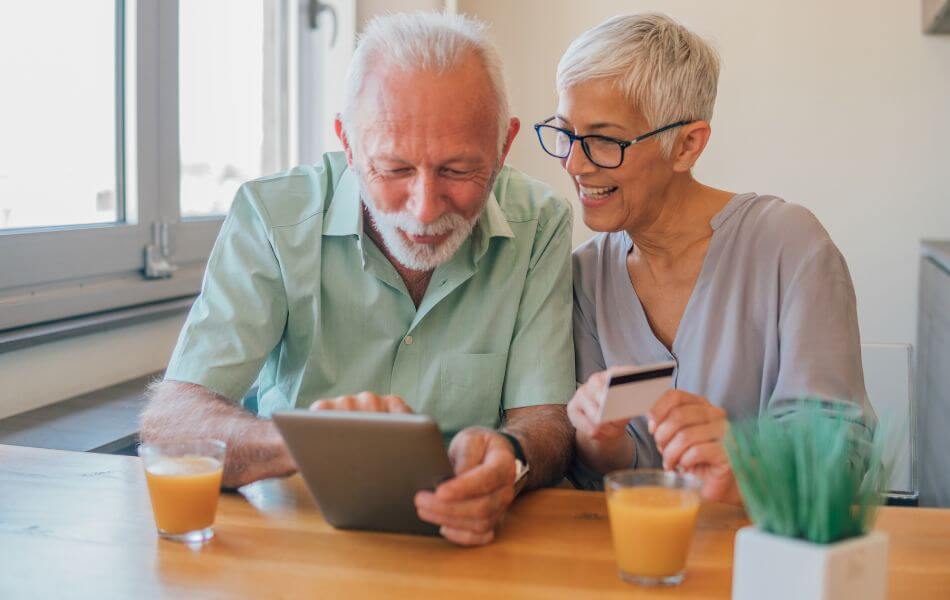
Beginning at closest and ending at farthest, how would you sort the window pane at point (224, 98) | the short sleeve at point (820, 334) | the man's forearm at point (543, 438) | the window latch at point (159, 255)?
the man's forearm at point (543, 438)
the short sleeve at point (820, 334)
the window latch at point (159, 255)
the window pane at point (224, 98)

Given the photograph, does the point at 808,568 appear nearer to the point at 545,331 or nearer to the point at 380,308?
the point at 545,331

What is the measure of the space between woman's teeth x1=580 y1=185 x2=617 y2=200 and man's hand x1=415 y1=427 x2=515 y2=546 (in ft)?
2.04

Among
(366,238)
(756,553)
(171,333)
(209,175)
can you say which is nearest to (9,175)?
(171,333)

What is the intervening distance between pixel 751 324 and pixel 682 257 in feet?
0.61

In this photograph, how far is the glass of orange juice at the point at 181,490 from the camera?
1.21 meters

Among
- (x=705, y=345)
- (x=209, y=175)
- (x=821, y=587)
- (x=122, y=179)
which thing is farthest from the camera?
(x=209, y=175)

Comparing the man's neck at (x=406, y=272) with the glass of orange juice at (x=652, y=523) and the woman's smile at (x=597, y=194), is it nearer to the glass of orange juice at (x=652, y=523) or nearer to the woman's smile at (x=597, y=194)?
the woman's smile at (x=597, y=194)

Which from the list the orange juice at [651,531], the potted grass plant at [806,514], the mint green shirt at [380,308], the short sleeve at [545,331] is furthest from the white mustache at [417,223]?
the potted grass plant at [806,514]

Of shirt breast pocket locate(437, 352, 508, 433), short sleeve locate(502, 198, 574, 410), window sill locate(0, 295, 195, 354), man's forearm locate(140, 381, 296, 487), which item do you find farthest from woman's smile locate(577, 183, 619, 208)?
window sill locate(0, 295, 195, 354)

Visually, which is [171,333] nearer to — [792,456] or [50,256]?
[50,256]

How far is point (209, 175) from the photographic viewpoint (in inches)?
119

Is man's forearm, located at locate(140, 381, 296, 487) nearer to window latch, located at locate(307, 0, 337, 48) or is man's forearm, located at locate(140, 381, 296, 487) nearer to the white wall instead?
window latch, located at locate(307, 0, 337, 48)

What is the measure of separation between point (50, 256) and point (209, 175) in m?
0.80

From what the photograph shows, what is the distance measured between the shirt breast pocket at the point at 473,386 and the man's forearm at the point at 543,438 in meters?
0.04
